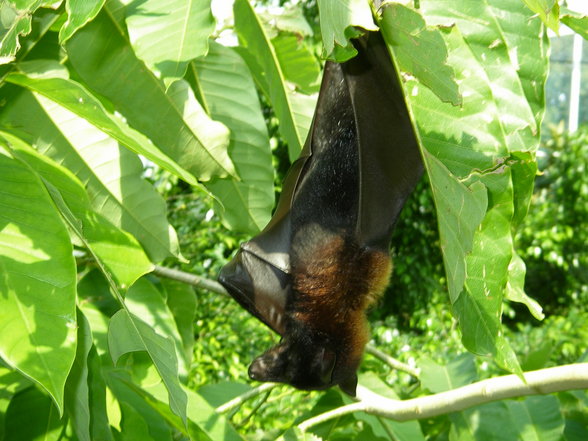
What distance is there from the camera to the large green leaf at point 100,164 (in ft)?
3.73

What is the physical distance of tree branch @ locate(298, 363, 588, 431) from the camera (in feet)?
2.95

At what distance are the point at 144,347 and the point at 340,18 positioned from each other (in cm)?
41

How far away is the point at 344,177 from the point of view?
115 centimetres

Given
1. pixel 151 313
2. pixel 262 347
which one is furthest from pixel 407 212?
pixel 151 313

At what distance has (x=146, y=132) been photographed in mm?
1130

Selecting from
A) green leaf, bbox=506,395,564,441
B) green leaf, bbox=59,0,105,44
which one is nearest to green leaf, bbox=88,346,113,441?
green leaf, bbox=59,0,105,44

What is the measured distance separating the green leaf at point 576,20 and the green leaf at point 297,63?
52cm

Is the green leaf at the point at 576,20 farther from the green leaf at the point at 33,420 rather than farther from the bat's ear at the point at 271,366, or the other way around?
the green leaf at the point at 33,420

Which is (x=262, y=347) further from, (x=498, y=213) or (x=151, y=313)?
(x=498, y=213)

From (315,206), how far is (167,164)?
1.18 ft

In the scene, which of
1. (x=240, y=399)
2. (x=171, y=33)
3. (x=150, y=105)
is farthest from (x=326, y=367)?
(x=171, y=33)

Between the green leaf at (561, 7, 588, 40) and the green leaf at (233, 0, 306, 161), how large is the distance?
1.64ft

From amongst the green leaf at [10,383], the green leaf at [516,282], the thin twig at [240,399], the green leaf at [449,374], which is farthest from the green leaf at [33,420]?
the green leaf at [449,374]

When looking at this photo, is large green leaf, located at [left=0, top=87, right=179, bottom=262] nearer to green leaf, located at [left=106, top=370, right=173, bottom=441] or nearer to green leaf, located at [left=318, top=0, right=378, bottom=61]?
green leaf, located at [left=106, top=370, right=173, bottom=441]
